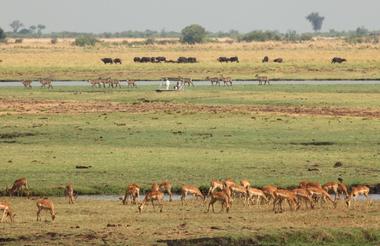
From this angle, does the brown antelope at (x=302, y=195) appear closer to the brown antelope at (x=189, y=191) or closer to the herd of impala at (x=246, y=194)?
the herd of impala at (x=246, y=194)

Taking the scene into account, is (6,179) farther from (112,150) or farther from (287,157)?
(287,157)

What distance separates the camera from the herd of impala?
20.1 m

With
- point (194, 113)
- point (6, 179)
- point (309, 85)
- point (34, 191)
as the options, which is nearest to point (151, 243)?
point (34, 191)

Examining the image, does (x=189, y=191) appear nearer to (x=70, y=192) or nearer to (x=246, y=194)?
(x=246, y=194)

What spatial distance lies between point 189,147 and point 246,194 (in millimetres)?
8645

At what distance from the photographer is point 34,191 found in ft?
74.2

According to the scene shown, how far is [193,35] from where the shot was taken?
13750 centimetres

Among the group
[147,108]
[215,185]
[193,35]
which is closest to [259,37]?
[193,35]

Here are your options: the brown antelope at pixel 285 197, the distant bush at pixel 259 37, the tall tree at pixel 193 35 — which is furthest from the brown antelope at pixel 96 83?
the distant bush at pixel 259 37

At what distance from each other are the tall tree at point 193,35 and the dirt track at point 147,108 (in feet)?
294

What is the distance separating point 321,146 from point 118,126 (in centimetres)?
804

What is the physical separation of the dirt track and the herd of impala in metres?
16.8

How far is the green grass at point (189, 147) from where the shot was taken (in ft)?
80.1

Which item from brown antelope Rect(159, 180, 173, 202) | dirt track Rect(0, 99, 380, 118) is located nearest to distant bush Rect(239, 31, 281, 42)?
dirt track Rect(0, 99, 380, 118)
